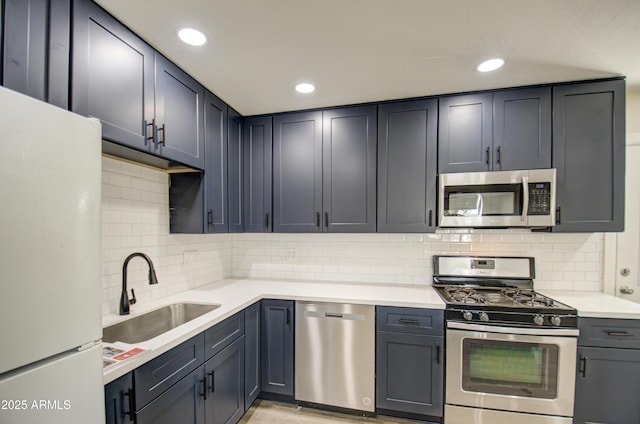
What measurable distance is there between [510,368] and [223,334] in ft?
6.45

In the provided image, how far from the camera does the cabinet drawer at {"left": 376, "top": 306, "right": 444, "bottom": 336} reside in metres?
1.96

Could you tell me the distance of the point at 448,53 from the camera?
1.66 metres

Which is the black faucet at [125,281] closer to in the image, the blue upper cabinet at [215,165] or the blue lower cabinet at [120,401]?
the blue upper cabinet at [215,165]

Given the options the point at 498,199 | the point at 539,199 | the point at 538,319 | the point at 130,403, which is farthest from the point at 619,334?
the point at 130,403

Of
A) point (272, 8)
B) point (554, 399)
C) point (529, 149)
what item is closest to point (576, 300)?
point (554, 399)

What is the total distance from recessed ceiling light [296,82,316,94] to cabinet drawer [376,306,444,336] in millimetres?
1766

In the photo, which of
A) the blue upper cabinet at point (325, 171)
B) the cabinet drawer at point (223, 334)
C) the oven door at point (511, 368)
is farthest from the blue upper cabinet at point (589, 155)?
the cabinet drawer at point (223, 334)

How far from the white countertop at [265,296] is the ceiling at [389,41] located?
1.62m

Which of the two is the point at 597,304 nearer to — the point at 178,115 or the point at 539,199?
the point at 539,199

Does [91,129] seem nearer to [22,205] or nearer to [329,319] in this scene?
[22,205]

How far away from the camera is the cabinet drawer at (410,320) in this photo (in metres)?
1.96

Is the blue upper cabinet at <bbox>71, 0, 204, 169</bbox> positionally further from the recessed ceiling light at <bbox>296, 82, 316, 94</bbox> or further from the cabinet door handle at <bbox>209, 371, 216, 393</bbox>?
the cabinet door handle at <bbox>209, 371, 216, 393</bbox>

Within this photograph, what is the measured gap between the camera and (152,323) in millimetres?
1779

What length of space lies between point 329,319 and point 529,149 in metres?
2.05
